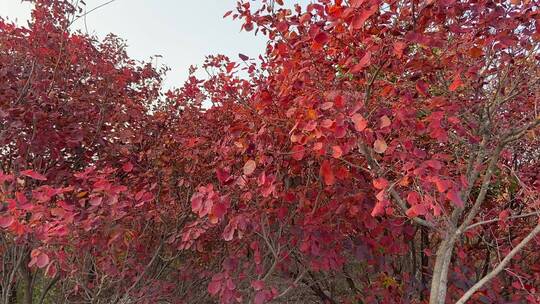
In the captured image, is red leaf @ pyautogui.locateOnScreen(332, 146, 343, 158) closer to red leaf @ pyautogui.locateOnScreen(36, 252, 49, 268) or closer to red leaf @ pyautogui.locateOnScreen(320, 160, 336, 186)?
red leaf @ pyautogui.locateOnScreen(320, 160, 336, 186)

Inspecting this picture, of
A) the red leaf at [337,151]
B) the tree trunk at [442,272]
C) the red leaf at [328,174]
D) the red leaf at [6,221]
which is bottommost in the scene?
the tree trunk at [442,272]

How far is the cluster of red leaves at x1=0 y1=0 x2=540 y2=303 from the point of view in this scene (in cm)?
240

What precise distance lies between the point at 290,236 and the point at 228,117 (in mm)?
1343

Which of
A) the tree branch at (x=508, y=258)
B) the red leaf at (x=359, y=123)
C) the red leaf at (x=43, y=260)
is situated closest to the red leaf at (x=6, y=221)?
the red leaf at (x=43, y=260)

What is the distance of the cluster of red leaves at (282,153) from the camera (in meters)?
2.40

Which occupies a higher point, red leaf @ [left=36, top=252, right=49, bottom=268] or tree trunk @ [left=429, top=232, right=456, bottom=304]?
red leaf @ [left=36, top=252, right=49, bottom=268]

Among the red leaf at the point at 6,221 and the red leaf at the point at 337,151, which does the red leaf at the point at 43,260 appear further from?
the red leaf at the point at 337,151

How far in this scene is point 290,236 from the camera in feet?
11.5

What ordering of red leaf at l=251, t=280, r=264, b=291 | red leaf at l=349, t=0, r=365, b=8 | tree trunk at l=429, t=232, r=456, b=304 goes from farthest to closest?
red leaf at l=251, t=280, r=264, b=291
tree trunk at l=429, t=232, r=456, b=304
red leaf at l=349, t=0, r=365, b=8

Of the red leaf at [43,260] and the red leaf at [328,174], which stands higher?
the red leaf at [328,174]

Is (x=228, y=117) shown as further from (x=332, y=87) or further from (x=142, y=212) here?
(x=332, y=87)

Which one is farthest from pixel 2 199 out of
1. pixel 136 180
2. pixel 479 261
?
pixel 479 261

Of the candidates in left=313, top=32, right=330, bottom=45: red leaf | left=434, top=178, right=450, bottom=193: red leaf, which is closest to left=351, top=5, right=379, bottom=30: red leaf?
left=313, top=32, right=330, bottom=45: red leaf

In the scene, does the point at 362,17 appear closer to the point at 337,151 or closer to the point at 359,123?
the point at 359,123
